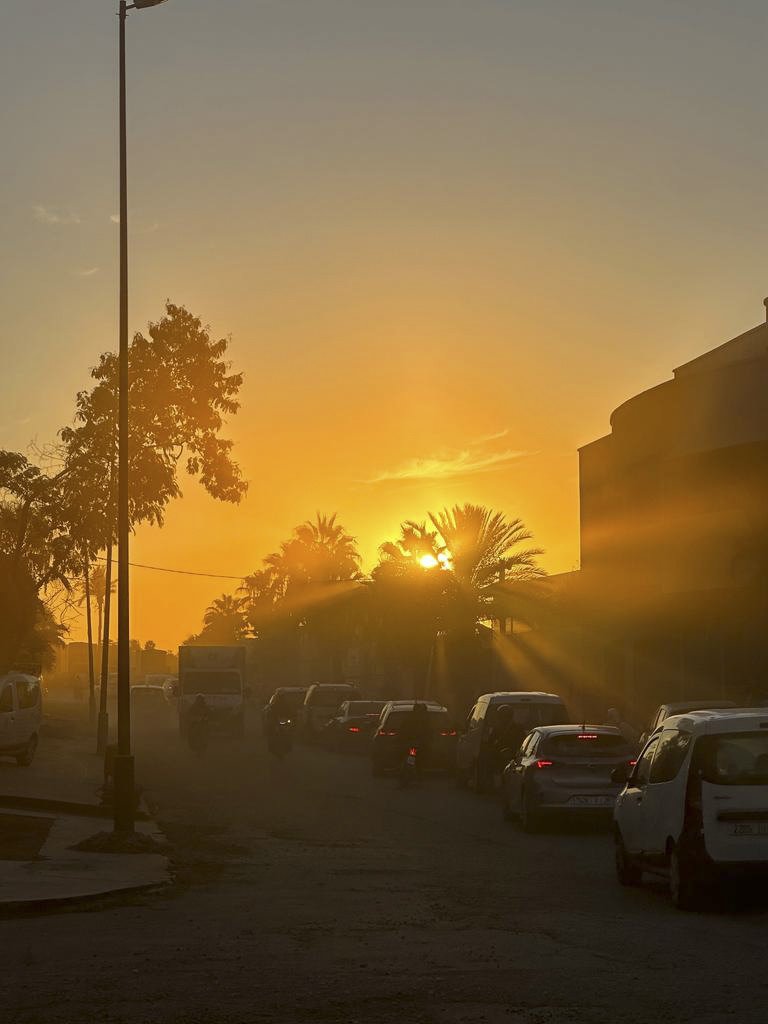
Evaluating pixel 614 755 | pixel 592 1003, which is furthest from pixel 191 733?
pixel 592 1003

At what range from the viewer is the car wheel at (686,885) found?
12.1 metres

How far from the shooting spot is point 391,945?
10.1 metres

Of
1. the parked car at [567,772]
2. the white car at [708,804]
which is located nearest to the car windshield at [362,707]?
the parked car at [567,772]

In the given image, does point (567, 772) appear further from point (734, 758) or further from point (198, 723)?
point (198, 723)

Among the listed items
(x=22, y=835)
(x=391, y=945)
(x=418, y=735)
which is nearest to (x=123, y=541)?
(x=22, y=835)

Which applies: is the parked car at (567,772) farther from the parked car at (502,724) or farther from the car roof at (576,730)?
the parked car at (502,724)

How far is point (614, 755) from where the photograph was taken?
67.3ft

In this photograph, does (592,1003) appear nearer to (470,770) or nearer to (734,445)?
(470,770)

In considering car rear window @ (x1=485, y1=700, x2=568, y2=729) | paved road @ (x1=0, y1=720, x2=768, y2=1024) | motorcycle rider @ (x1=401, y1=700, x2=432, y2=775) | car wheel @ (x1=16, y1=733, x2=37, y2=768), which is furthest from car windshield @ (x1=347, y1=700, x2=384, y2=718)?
paved road @ (x1=0, y1=720, x2=768, y2=1024)

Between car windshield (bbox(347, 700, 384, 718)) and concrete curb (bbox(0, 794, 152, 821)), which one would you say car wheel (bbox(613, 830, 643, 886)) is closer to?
concrete curb (bbox(0, 794, 152, 821))

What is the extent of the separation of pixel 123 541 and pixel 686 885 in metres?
10.4

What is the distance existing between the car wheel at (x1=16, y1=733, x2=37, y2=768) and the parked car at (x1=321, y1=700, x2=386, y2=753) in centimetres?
1140

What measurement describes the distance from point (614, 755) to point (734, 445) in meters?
17.6

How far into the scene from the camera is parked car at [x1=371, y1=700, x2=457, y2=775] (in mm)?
31531
